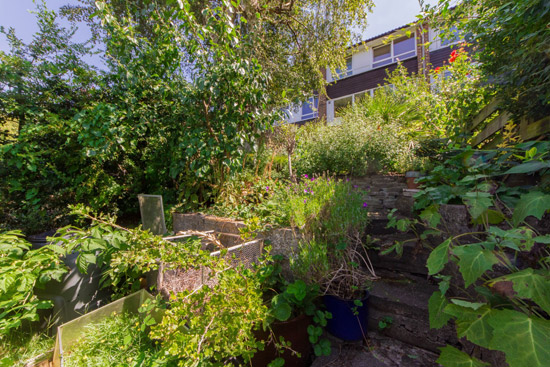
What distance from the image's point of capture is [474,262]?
0.90 metres

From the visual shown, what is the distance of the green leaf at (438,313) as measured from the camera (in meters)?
0.99

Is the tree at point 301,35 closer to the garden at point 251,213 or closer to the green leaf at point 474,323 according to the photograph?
the garden at point 251,213

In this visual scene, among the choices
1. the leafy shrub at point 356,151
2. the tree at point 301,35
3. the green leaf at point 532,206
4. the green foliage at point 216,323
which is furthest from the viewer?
the tree at point 301,35

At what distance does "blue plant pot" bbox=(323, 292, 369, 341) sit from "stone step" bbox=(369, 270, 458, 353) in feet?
0.55

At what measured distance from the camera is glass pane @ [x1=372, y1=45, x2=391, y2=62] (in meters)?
9.97

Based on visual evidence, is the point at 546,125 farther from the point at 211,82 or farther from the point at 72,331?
the point at 72,331

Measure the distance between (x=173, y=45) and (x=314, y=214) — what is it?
2.65 m

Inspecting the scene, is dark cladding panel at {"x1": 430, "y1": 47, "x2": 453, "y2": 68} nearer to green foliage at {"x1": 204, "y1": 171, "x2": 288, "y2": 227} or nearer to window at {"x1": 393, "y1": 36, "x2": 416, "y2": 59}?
window at {"x1": 393, "y1": 36, "x2": 416, "y2": 59}

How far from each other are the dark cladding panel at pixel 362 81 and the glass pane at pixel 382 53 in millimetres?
867

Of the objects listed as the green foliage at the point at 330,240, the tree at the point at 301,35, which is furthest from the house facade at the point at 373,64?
the green foliage at the point at 330,240

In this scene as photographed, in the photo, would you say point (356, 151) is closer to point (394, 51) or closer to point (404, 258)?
point (404, 258)

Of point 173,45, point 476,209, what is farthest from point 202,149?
point 476,209

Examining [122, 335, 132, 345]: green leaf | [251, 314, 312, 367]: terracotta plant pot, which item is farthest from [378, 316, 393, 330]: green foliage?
[122, 335, 132, 345]: green leaf

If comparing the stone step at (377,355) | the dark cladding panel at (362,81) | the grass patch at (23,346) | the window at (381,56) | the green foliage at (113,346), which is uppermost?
the window at (381,56)
